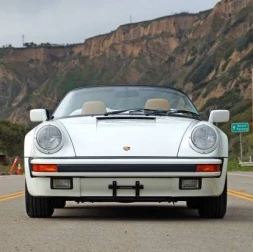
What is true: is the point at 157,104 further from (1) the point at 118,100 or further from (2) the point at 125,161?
(2) the point at 125,161

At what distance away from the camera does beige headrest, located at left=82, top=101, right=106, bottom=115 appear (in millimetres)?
7941

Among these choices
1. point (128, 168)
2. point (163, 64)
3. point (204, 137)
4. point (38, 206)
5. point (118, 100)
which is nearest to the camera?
point (128, 168)

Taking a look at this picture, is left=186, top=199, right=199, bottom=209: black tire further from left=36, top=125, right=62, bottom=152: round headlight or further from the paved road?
left=36, top=125, right=62, bottom=152: round headlight

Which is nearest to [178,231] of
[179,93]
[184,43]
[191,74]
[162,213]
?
[162,213]

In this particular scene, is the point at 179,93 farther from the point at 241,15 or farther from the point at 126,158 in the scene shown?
the point at 241,15

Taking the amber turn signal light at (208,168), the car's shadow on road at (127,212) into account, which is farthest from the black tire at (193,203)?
the amber turn signal light at (208,168)

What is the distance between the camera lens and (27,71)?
19875cm

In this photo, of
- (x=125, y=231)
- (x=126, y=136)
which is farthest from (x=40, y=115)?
(x=125, y=231)

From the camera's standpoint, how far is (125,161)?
22.5 ft

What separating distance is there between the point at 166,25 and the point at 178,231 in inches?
6207

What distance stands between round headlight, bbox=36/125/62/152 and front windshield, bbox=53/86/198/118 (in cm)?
86

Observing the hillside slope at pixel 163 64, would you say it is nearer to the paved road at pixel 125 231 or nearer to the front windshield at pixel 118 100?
the front windshield at pixel 118 100

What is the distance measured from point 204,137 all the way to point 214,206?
2.58 feet

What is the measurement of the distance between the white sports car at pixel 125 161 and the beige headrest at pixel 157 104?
617 mm
